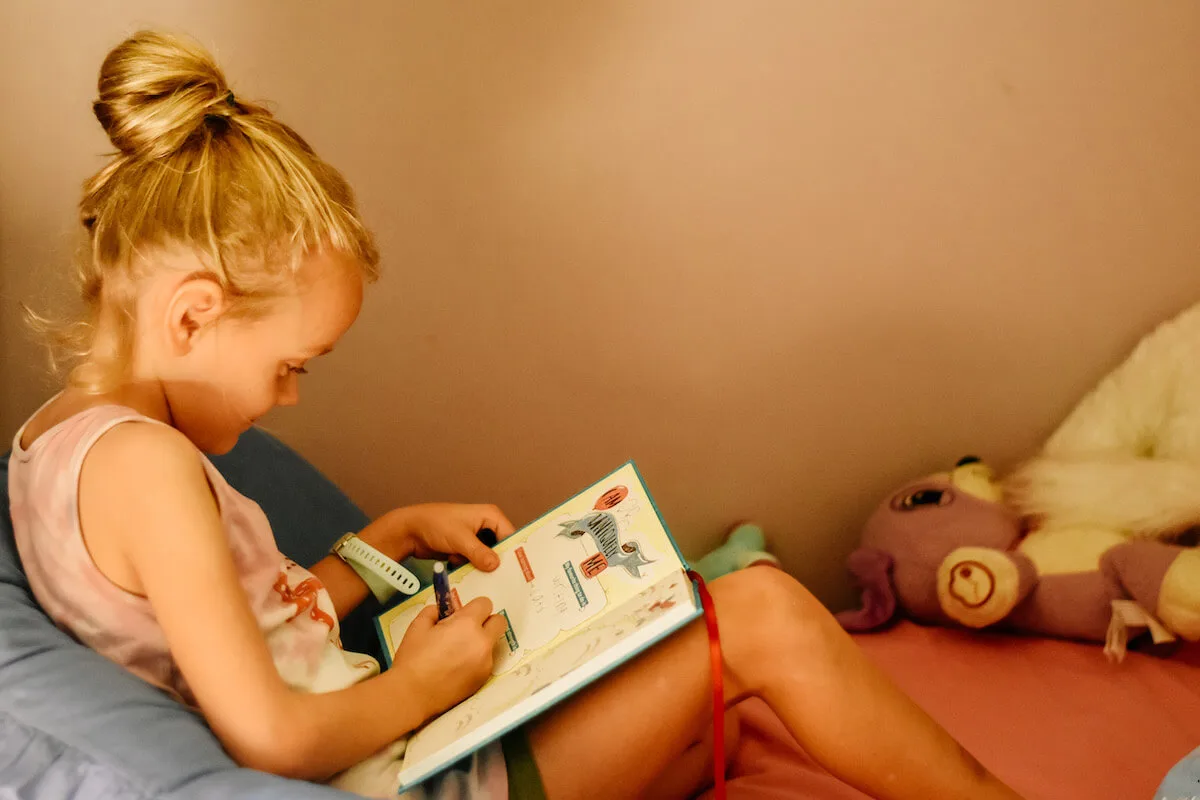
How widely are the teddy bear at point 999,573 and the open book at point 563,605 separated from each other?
0.53 m

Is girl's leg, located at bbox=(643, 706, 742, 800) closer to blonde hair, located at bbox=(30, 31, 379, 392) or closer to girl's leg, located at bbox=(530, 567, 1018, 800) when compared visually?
girl's leg, located at bbox=(530, 567, 1018, 800)

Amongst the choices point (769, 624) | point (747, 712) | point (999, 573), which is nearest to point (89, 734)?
point (769, 624)

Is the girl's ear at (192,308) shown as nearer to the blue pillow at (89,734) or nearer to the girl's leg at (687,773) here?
the blue pillow at (89,734)

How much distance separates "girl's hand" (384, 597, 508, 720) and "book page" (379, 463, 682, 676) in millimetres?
24

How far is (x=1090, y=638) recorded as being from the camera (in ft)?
3.54

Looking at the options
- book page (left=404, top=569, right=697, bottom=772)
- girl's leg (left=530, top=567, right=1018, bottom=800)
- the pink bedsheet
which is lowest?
the pink bedsheet

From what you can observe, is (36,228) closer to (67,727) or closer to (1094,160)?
(67,727)

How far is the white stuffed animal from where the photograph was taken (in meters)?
1.03

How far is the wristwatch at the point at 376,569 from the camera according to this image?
0.82m

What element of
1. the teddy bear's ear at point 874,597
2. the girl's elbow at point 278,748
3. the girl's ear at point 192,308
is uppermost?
the girl's ear at point 192,308

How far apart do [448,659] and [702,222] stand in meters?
0.64

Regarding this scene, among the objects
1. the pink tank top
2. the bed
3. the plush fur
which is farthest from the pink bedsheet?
the pink tank top

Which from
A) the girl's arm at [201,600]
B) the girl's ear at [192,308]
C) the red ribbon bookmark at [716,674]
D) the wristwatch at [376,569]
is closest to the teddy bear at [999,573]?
the red ribbon bookmark at [716,674]

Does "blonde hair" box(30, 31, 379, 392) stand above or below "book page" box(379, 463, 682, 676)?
above
